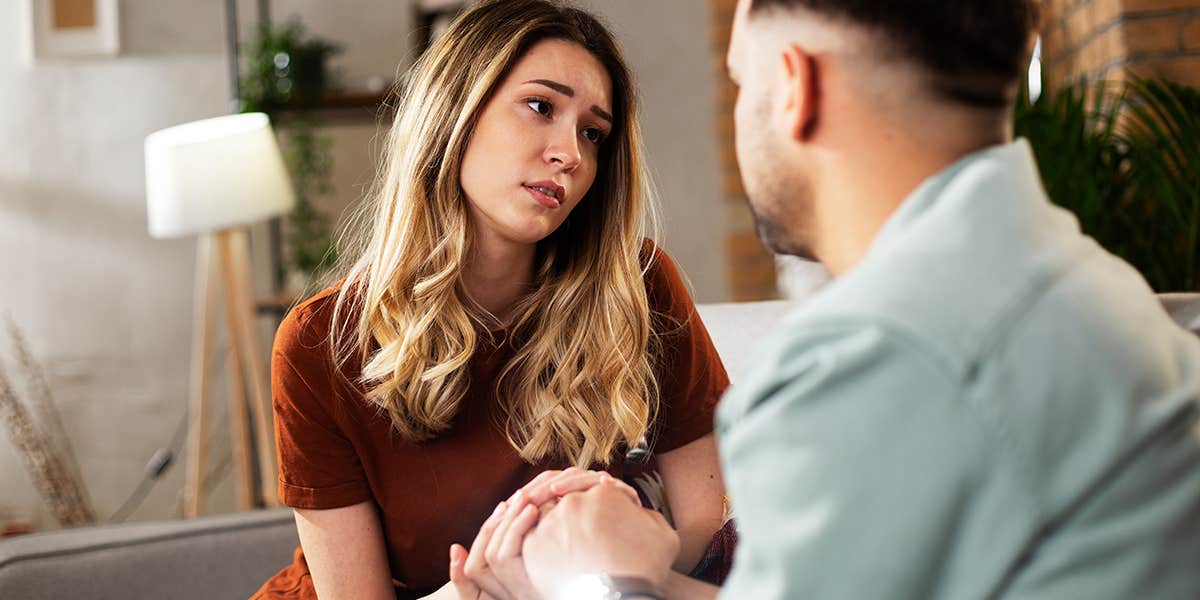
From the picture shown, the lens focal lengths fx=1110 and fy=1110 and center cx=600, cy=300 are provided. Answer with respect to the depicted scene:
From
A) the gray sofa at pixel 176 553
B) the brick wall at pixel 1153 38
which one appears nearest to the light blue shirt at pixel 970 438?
the gray sofa at pixel 176 553

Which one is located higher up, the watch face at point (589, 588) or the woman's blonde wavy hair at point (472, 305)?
the woman's blonde wavy hair at point (472, 305)

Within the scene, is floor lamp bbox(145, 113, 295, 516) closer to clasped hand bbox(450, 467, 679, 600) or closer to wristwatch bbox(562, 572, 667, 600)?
clasped hand bbox(450, 467, 679, 600)

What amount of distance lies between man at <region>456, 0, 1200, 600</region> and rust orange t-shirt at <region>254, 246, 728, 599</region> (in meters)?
0.77

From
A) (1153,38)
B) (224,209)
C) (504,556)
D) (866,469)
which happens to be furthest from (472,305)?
(224,209)

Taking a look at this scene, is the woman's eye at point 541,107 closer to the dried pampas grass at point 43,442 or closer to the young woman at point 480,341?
the young woman at point 480,341

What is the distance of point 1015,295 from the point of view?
1.87 feet

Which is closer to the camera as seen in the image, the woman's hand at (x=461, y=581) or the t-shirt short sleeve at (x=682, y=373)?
the woman's hand at (x=461, y=581)

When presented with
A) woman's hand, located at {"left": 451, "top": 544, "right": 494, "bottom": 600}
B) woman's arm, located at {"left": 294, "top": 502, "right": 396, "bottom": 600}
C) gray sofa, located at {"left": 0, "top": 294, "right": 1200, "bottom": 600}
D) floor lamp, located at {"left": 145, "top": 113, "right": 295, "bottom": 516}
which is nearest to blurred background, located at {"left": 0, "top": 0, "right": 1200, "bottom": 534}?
floor lamp, located at {"left": 145, "top": 113, "right": 295, "bottom": 516}

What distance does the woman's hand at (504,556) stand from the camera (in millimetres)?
1094

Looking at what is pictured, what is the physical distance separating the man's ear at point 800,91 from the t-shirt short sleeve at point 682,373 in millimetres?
830

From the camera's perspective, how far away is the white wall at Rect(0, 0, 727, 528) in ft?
13.0

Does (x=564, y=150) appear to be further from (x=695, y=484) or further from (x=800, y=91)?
(x=800, y=91)

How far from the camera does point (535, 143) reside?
1382 millimetres

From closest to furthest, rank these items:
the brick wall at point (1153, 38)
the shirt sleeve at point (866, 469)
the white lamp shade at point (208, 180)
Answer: the shirt sleeve at point (866, 469) → the brick wall at point (1153, 38) → the white lamp shade at point (208, 180)
